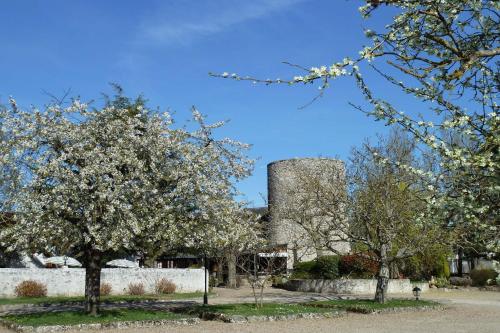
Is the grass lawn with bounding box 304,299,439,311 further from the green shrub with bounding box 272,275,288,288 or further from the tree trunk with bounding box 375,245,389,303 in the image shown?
the green shrub with bounding box 272,275,288,288

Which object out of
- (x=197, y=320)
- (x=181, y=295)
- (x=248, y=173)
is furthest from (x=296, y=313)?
(x=181, y=295)

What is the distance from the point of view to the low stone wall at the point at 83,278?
27.7 meters

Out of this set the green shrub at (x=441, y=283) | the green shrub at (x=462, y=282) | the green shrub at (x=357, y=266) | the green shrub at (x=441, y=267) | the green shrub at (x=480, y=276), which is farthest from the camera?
the green shrub at (x=462, y=282)

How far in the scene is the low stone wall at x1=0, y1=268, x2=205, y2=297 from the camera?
27672 millimetres

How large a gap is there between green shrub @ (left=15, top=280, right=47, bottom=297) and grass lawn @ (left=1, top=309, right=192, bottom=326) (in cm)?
1029

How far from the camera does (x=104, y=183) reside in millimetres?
15961

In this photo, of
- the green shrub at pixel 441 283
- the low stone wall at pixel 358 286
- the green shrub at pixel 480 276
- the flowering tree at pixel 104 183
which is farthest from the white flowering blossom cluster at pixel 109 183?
the green shrub at pixel 480 276

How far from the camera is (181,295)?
31.1m

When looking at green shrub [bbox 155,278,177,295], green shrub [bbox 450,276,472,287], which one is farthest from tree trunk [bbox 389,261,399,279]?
green shrub [bbox 155,278,177,295]

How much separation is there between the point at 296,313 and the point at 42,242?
9.08 m

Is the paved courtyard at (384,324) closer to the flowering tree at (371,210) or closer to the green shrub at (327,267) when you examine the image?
the flowering tree at (371,210)

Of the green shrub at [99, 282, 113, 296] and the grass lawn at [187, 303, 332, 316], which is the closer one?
the grass lawn at [187, 303, 332, 316]

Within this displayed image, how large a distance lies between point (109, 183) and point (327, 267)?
78.3 feet

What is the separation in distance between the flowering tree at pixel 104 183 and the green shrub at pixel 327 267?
19.9 metres
